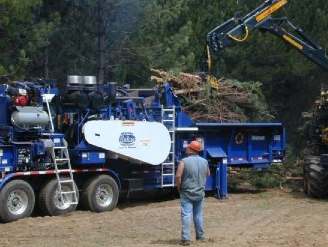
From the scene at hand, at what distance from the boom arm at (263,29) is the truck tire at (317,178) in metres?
3.53

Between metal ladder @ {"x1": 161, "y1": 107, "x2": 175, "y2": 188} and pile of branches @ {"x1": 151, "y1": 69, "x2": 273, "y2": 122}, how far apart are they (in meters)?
1.25

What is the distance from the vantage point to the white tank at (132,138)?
52.2 ft

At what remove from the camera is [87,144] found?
15.9 m

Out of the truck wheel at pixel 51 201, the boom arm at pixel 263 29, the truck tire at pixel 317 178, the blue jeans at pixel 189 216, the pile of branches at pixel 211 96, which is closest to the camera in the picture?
the blue jeans at pixel 189 216

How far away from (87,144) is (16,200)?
2.16 m

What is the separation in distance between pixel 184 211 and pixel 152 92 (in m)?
6.90

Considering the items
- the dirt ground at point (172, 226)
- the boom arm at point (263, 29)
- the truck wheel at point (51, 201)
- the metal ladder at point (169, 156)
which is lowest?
the dirt ground at point (172, 226)

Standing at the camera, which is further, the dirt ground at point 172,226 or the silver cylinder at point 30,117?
the silver cylinder at point 30,117

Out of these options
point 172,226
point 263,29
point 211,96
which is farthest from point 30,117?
point 263,29

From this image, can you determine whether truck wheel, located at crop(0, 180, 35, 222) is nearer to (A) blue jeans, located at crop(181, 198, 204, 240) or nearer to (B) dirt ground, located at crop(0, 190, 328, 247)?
(B) dirt ground, located at crop(0, 190, 328, 247)

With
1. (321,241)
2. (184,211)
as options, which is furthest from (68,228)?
(321,241)

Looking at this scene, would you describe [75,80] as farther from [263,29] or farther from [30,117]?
[263,29]

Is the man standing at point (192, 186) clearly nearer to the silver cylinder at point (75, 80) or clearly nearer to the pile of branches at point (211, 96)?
the silver cylinder at point (75, 80)

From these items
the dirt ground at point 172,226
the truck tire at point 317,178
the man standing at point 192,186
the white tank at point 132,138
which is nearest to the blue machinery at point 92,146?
the white tank at point 132,138
